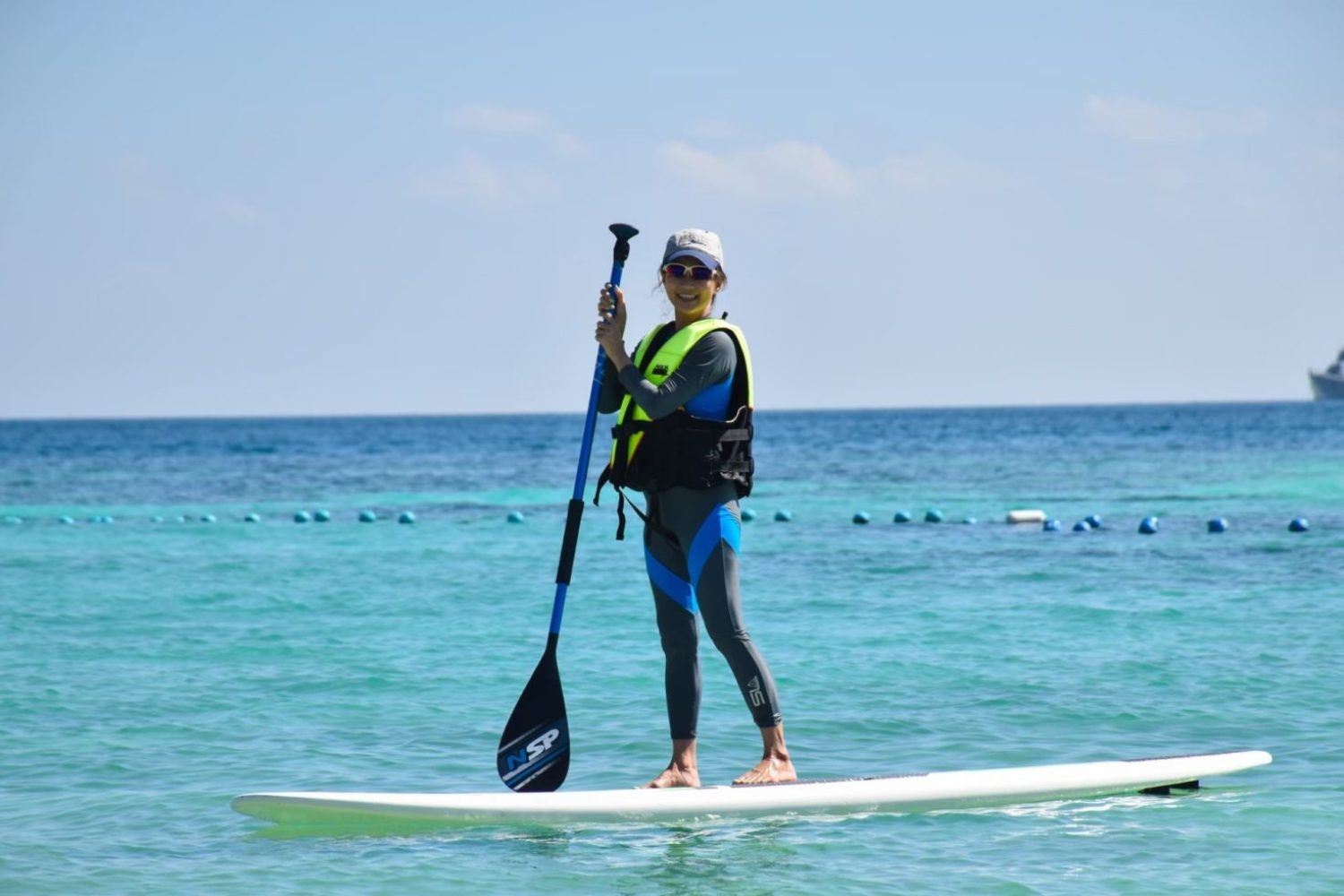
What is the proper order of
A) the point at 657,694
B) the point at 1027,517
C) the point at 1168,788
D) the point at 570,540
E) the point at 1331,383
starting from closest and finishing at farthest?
1. the point at 570,540
2. the point at 1168,788
3. the point at 657,694
4. the point at 1027,517
5. the point at 1331,383

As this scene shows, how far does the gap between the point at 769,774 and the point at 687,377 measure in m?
1.70

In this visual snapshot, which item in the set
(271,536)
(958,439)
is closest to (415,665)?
(271,536)

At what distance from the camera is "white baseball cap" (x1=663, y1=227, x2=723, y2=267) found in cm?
628

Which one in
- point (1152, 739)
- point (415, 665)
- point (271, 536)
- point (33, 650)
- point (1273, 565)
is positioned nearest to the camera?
point (1152, 739)

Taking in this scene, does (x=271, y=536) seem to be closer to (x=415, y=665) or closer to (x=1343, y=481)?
(x=415, y=665)

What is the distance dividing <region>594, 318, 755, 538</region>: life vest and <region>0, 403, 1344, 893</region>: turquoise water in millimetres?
1433

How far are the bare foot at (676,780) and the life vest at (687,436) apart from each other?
1185mm

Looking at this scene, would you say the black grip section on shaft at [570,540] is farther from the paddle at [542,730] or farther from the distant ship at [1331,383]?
the distant ship at [1331,383]

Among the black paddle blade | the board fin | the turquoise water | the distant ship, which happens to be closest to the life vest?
the black paddle blade

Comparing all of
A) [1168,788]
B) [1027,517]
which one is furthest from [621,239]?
[1027,517]

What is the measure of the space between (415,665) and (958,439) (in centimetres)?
6453

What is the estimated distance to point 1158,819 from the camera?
6.56 m

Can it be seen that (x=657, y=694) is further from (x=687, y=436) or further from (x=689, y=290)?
(x=689, y=290)

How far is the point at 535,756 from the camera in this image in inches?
265
